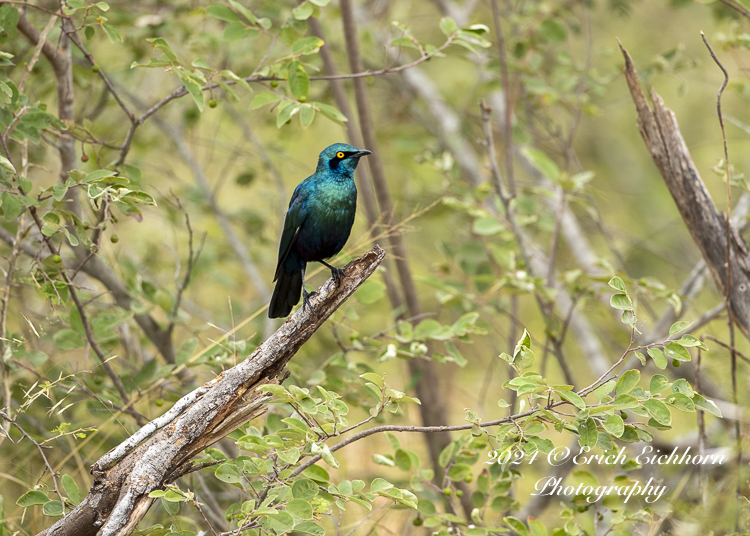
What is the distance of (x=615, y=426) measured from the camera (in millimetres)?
2117

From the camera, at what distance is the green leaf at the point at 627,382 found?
2.18 metres

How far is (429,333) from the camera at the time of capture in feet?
11.0

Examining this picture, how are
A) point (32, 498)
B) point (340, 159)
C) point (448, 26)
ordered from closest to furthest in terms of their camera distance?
point (32, 498), point (448, 26), point (340, 159)

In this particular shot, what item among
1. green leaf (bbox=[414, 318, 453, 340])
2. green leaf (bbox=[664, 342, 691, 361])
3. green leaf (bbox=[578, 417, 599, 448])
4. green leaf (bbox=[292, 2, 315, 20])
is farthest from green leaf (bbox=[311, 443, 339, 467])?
green leaf (bbox=[292, 2, 315, 20])

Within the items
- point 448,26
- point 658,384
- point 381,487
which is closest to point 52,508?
point 381,487

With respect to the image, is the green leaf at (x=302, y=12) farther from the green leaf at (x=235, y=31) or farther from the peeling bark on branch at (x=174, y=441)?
the peeling bark on branch at (x=174, y=441)

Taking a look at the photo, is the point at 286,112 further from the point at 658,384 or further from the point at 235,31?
the point at 658,384

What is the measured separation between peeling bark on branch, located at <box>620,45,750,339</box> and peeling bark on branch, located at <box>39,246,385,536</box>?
6.35 feet

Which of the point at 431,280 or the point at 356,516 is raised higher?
the point at 431,280

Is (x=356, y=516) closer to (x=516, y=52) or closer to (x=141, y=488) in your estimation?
(x=141, y=488)

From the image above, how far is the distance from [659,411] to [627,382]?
0.14 metres

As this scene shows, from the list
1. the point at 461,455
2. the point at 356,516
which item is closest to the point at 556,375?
the point at 356,516

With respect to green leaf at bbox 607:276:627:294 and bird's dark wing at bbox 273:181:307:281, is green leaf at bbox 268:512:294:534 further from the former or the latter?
bird's dark wing at bbox 273:181:307:281

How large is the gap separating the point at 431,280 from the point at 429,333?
663mm
